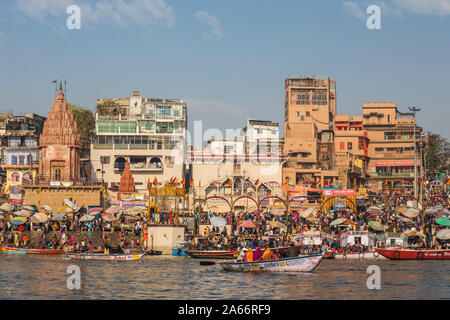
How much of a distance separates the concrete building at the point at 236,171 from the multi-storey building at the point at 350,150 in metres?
8.58

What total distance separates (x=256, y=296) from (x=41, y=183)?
52.1m

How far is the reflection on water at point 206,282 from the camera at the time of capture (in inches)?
1532

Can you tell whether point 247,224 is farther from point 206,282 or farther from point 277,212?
point 206,282

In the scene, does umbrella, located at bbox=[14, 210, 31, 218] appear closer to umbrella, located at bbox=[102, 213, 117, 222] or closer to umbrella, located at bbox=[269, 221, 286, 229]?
umbrella, located at bbox=[102, 213, 117, 222]

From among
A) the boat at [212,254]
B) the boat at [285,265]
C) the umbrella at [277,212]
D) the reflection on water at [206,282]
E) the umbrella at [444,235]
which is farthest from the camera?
the umbrella at [277,212]

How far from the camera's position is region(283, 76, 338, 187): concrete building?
96812 millimetres

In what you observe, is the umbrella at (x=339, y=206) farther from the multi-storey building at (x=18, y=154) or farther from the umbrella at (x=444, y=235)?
the multi-storey building at (x=18, y=154)

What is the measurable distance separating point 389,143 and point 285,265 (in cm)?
6623

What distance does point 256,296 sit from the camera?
38250 mm

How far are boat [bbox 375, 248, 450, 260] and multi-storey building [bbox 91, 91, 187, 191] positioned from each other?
3899cm

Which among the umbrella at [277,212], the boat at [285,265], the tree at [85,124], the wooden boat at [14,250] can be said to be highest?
the tree at [85,124]

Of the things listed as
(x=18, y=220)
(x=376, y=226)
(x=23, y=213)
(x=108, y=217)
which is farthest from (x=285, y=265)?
(x=23, y=213)

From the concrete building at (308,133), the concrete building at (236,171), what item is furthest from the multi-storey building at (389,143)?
the concrete building at (236,171)

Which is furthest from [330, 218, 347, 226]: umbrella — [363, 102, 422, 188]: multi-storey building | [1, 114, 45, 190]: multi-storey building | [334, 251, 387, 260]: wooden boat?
[1, 114, 45, 190]: multi-storey building
